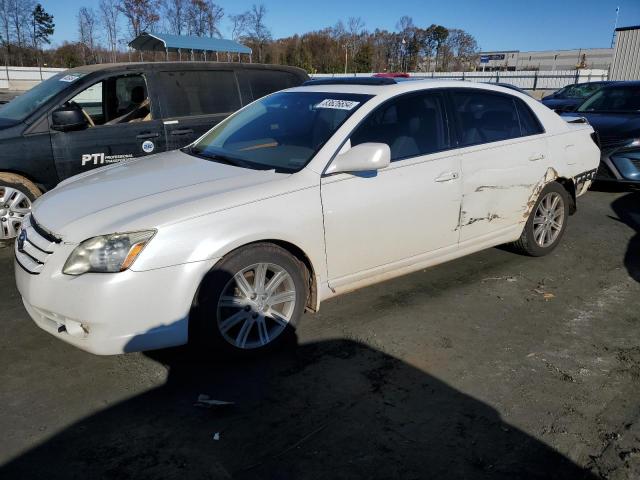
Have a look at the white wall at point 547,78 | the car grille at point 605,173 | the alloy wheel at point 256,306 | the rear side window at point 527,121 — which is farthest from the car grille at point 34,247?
the white wall at point 547,78

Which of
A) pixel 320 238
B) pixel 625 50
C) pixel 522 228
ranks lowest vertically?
pixel 522 228

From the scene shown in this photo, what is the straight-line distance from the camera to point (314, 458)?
8.20 feet

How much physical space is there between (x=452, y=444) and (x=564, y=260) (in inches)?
131

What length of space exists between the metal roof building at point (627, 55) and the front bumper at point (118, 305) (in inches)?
1097

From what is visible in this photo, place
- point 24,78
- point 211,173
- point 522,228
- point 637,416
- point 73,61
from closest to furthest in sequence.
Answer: point 637,416 → point 211,173 → point 522,228 → point 24,78 → point 73,61

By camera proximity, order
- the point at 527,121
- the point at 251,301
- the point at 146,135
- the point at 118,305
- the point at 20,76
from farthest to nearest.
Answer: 1. the point at 20,76
2. the point at 146,135
3. the point at 527,121
4. the point at 251,301
5. the point at 118,305

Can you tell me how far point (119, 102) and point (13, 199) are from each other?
5.35 ft

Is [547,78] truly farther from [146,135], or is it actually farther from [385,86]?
[385,86]

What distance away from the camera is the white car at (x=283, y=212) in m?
2.91

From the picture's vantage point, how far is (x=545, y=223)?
5184mm

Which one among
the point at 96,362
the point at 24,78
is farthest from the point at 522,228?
the point at 24,78

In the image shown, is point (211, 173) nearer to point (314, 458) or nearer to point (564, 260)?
point (314, 458)

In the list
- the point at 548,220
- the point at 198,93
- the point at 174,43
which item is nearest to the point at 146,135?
the point at 198,93

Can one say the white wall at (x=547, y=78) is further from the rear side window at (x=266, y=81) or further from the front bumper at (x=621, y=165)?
the rear side window at (x=266, y=81)
